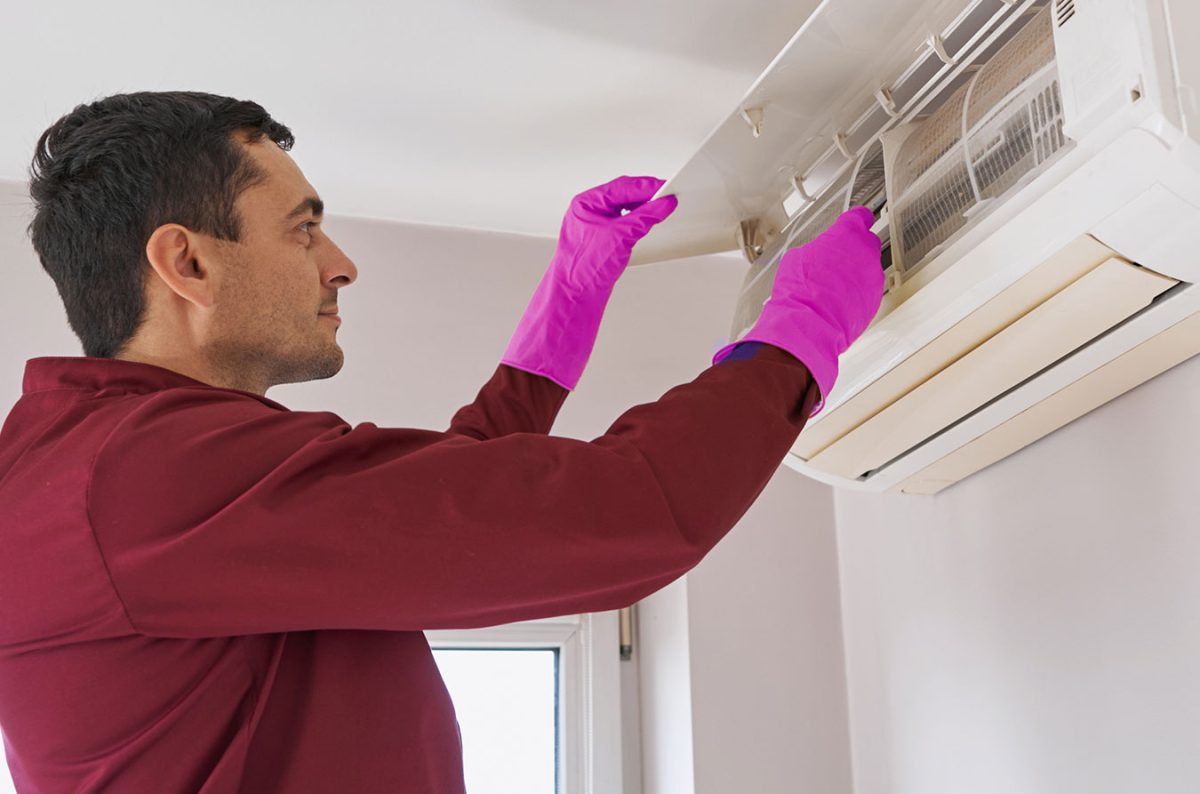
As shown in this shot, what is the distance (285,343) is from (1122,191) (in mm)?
686

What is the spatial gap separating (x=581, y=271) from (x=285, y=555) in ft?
2.09

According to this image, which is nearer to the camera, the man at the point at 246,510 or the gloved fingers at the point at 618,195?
the man at the point at 246,510

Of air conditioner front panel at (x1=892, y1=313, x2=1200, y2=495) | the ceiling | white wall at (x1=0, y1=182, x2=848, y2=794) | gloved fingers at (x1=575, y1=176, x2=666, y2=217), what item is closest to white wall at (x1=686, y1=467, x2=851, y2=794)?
white wall at (x1=0, y1=182, x2=848, y2=794)

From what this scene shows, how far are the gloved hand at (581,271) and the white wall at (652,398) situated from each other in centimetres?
60

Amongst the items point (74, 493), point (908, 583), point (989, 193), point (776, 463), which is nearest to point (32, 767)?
point (74, 493)

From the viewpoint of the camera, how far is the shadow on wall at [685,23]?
150 centimetres

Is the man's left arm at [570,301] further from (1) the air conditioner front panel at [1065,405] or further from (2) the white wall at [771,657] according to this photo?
(2) the white wall at [771,657]

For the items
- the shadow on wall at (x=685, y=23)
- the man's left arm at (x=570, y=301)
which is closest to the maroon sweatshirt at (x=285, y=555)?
the man's left arm at (x=570, y=301)

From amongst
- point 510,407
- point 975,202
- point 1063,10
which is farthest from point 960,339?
point 510,407

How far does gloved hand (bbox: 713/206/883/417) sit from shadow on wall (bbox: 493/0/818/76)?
0.38m

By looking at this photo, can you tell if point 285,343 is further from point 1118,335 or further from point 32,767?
point 1118,335

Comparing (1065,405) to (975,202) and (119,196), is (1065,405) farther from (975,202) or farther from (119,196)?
(119,196)

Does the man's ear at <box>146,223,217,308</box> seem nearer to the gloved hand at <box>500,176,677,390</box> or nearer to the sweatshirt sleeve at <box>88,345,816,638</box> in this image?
the sweatshirt sleeve at <box>88,345,816,638</box>

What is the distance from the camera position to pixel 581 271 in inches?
55.8
